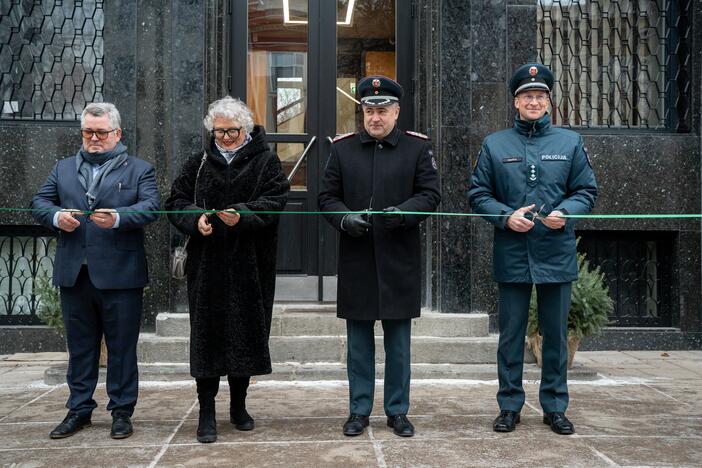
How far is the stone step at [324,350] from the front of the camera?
665cm

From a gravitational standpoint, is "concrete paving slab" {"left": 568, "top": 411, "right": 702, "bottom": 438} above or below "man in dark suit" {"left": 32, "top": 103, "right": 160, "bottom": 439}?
below

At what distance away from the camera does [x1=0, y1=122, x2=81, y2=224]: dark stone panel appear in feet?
24.7

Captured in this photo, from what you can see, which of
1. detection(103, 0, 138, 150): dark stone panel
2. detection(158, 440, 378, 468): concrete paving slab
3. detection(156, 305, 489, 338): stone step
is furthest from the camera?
detection(103, 0, 138, 150): dark stone panel

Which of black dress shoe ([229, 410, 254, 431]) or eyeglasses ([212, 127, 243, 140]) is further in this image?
black dress shoe ([229, 410, 254, 431])

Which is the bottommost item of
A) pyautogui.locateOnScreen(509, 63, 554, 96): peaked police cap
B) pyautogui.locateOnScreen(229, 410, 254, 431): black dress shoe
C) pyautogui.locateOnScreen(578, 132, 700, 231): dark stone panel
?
pyautogui.locateOnScreen(229, 410, 254, 431): black dress shoe

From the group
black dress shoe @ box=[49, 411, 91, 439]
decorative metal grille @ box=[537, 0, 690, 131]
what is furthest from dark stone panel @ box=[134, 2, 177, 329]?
decorative metal grille @ box=[537, 0, 690, 131]

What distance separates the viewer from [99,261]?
4.79 meters

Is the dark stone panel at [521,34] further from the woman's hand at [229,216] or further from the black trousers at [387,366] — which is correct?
the woman's hand at [229,216]

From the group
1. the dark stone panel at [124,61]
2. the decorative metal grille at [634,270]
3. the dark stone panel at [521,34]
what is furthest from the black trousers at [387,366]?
Result: the decorative metal grille at [634,270]

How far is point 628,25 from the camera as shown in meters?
8.22

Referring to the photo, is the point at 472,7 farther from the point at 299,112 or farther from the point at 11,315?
the point at 11,315

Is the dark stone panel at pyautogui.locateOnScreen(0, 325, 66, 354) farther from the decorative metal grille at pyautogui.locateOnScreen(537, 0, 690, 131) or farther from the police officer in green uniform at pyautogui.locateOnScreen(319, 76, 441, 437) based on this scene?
the decorative metal grille at pyautogui.locateOnScreen(537, 0, 690, 131)

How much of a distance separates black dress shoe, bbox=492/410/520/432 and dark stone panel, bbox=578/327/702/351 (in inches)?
126

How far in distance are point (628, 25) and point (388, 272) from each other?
16.1 ft
